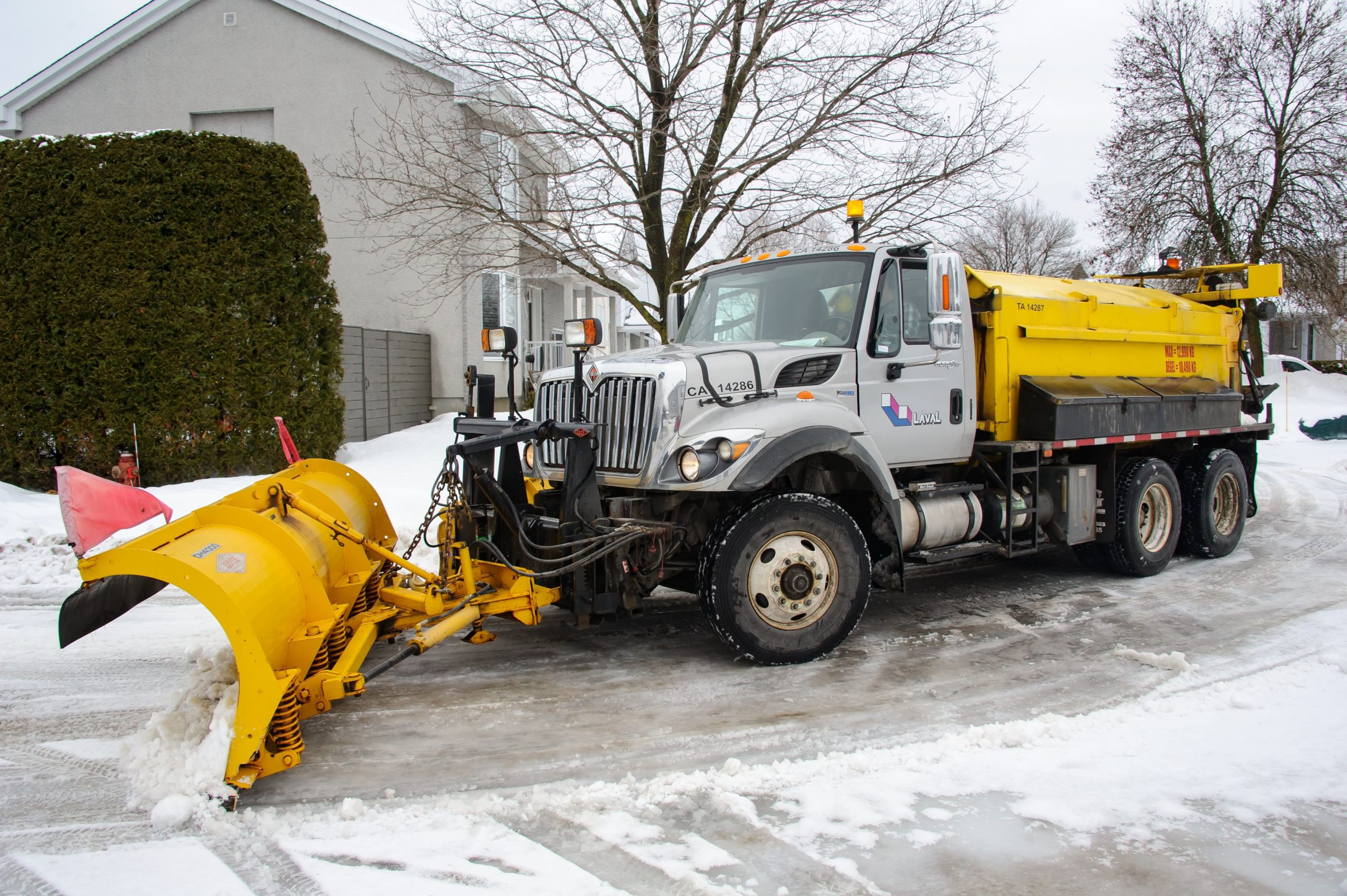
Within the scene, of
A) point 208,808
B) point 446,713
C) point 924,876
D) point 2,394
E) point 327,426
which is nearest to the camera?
point 924,876

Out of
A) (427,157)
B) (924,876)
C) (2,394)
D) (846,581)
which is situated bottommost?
(924,876)

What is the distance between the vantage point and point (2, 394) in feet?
36.1

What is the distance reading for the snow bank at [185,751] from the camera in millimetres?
3533

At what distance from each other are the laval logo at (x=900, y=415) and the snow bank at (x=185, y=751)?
4.15 meters

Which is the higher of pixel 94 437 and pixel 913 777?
pixel 94 437

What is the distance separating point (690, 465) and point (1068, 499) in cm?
386

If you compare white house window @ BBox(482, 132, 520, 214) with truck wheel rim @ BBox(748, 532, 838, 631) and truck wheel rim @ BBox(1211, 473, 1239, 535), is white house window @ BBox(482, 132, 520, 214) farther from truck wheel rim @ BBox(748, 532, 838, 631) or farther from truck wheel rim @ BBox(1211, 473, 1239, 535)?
truck wheel rim @ BBox(1211, 473, 1239, 535)

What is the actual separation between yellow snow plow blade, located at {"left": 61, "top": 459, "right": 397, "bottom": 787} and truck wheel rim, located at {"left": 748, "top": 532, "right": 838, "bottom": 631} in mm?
2082

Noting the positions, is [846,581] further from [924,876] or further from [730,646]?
[924,876]

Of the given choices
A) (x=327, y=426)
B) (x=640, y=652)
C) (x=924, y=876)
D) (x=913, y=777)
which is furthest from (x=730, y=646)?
(x=327, y=426)

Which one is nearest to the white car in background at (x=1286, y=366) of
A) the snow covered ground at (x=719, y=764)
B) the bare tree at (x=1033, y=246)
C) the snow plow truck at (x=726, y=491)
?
the bare tree at (x=1033, y=246)

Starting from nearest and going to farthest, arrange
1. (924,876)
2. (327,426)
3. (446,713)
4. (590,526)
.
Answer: (924,876)
(446,713)
(590,526)
(327,426)

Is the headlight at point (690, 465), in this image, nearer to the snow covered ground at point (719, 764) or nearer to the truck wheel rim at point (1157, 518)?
the snow covered ground at point (719, 764)

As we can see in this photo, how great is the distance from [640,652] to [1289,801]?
3.40 meters
